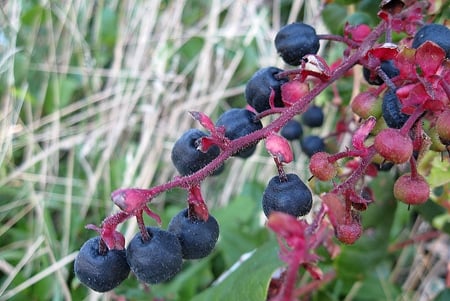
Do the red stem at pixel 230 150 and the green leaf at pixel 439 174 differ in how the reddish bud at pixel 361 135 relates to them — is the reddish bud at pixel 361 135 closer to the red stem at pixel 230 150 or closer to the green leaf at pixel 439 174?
the red stem at pixel 230 150

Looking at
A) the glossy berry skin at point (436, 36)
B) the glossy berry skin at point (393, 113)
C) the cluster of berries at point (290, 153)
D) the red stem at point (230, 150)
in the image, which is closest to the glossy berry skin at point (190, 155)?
the cluster of berries at point (290, 153)

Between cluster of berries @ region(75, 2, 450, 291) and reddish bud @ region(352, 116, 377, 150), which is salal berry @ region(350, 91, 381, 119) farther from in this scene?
reddish bud @ region(352, 116, 377, 150)

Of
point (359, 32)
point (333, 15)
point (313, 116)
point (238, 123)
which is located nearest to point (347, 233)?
point (238, 123)

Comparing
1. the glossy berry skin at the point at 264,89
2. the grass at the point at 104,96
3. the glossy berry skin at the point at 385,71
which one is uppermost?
the glossy berry skin at the point at 264,89

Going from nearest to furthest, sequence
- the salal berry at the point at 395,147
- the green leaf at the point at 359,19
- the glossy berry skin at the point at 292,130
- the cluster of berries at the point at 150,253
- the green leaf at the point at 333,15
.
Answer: the salal berry at the point at 395,147
the cluster of berries at the point at 150,253
the green leaf at the point at 359,19
the glossy berry skin at the point at 292,130
the green leaf at the point at 333,15

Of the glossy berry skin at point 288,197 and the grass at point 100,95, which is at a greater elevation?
the glossy berry skin at point 288,197

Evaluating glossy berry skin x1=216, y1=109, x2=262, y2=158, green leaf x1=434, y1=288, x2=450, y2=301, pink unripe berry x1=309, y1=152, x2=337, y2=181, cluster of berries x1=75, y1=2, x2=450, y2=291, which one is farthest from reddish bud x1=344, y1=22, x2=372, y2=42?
green leaf x1=434, y1=288, x2=450, y2=301
